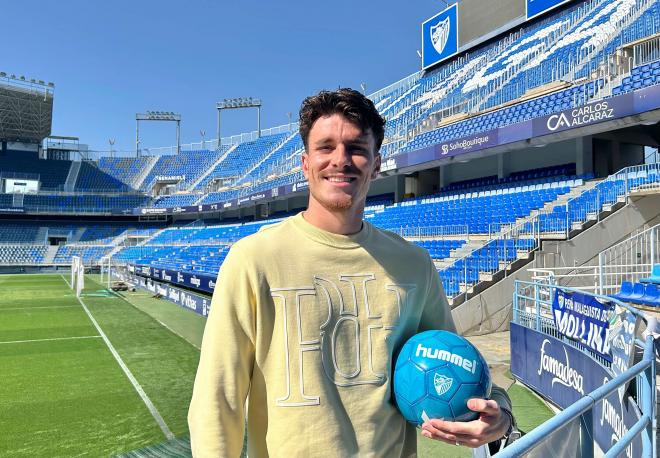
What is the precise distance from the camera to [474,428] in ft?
4.57

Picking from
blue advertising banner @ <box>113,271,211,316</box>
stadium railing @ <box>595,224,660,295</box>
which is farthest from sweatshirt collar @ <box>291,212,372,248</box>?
stadium railing @ <box>595,224,660,295</box>

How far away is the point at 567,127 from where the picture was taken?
1379cm

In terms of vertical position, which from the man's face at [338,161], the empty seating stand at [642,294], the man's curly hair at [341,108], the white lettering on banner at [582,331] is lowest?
the white lettering on banner at [582,331]

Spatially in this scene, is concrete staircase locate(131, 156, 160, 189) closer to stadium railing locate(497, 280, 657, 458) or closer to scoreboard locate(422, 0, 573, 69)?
scoreboard locate(422, 0, 573, 69)

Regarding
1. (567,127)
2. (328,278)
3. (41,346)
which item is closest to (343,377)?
(328,278)

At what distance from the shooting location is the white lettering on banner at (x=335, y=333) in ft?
4.59

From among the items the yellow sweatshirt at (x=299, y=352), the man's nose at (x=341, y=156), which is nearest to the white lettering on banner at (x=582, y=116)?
the man's nose at (x=341, y=156)

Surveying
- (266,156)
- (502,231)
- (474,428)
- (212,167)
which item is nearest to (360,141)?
(474,428)

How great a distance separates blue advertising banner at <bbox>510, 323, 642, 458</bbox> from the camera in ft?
11.1

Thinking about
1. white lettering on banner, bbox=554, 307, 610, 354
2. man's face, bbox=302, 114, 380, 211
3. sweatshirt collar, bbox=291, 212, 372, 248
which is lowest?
white lettering on banner, bbox=554, 307, 610, 354

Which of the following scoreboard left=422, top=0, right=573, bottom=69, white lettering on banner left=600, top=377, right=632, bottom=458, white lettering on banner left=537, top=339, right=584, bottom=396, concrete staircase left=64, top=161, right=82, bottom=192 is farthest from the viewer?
concrete staircase left=64, top=161, right=82, bottom=192

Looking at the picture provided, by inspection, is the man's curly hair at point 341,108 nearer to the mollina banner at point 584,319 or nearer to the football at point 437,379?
the football at point 437,379

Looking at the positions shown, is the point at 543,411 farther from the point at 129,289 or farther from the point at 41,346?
the point at 129,289

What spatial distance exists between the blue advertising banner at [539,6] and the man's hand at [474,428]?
28956 mm
